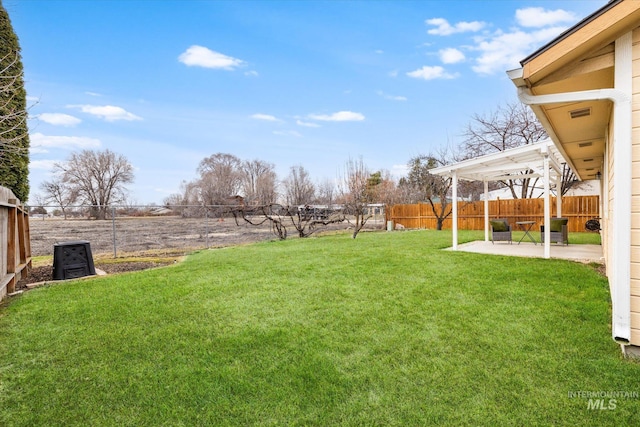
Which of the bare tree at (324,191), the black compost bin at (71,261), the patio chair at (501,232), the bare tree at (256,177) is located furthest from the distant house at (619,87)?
the bare tree at (256,177)

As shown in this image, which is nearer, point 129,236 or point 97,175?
point 129,236

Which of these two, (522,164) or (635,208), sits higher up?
(522,164)

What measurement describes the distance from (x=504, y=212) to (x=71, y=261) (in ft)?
55.1

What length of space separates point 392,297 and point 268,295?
178cm

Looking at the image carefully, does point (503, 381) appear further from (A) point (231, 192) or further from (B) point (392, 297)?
(A) point (231, 192)

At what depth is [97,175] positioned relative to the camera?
28.4 metres

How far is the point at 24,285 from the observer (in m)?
5.57

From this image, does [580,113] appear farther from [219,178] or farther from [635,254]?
[219,178]

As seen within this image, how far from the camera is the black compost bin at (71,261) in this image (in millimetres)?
6031

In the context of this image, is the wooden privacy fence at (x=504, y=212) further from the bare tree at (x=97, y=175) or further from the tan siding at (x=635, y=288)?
the bare tree at (x=97, y=175)

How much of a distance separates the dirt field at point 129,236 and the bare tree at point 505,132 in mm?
12533

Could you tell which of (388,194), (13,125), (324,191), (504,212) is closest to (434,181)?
(388,194)

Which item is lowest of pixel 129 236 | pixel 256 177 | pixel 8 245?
pixel 129 236

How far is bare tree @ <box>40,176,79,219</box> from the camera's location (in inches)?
853
